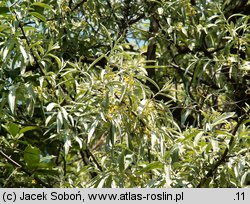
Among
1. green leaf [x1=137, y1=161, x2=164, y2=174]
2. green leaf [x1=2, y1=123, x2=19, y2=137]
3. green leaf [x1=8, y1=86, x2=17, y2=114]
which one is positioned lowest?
green leaf [x1=137, y1=161, x2=164, y2=174]

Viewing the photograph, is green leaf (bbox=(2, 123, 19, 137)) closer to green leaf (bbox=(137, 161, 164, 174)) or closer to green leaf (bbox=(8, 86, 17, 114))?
green leaf (bbox=(8, 86, 17, 114))

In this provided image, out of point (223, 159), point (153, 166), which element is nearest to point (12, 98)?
point (153, 166)

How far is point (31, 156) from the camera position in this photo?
215 centimetres

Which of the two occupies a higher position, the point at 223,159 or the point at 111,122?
the point at 111,122

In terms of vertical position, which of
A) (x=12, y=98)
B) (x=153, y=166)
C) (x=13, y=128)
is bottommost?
(x=153, y=166)

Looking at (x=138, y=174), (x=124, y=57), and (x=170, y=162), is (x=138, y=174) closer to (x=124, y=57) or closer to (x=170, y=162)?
(x=170, y=162)

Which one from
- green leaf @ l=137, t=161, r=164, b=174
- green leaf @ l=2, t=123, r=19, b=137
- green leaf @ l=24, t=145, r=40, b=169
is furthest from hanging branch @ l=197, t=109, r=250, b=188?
green leaf @ l=2, t=123, r=19, b=137

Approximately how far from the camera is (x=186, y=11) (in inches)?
115

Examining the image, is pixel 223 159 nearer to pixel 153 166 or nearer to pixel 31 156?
pixel 153 166

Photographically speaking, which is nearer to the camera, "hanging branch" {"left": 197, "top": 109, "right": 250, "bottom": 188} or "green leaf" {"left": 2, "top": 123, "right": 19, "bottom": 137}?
"hanging branch" {"left": 197, "top": 109, "right": 250, "bottom": 188}

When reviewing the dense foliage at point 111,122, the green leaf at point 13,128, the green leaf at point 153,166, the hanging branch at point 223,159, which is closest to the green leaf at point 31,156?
the dense foliage at point 111,122

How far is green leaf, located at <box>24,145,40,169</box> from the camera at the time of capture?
6.99ft

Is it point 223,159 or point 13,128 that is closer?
point 223,159

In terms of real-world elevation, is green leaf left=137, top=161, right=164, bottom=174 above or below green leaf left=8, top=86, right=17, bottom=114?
below
